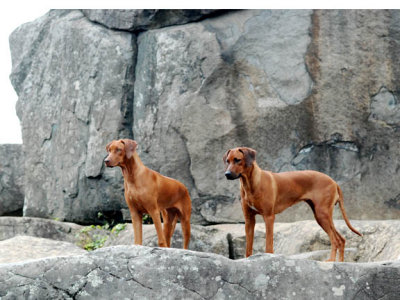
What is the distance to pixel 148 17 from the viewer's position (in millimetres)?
8844

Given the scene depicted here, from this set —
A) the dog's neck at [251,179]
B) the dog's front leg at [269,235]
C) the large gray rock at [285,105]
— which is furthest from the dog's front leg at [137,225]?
the large gray rock at [285,105]

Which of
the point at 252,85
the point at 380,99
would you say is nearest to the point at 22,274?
the point at 252,85

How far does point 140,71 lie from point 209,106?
121 centimetres

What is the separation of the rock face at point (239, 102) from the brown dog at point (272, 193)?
6.28 feet

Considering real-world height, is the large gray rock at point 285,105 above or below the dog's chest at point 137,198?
above

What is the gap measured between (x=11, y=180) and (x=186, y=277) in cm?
753

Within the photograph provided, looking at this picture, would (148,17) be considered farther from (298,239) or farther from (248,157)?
(248,157)

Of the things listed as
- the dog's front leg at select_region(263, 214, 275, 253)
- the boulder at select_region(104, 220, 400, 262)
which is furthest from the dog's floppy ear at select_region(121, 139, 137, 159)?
the boulder at select_region(104, 220, 400, 262)

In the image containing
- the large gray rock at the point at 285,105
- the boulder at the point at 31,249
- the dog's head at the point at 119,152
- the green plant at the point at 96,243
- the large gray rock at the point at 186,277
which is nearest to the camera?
the large gray rock at the point at 186,277

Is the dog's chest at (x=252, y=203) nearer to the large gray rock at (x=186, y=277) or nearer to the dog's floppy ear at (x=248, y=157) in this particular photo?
the dog's floppy ear at (x=248, y=157)

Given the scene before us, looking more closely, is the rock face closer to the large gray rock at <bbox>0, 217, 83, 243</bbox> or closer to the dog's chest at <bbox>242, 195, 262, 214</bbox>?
the large gray rock at <bbox>0, 217, 83, 243</bbox>

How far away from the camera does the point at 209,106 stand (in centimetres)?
827

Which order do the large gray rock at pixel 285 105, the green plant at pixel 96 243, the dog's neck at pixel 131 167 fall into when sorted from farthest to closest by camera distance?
the green plant at pixel 96 243
the large gray rock at pixel 285 105
the dog's neck at pixel 131 167

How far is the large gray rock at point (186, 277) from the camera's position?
3996 mm
